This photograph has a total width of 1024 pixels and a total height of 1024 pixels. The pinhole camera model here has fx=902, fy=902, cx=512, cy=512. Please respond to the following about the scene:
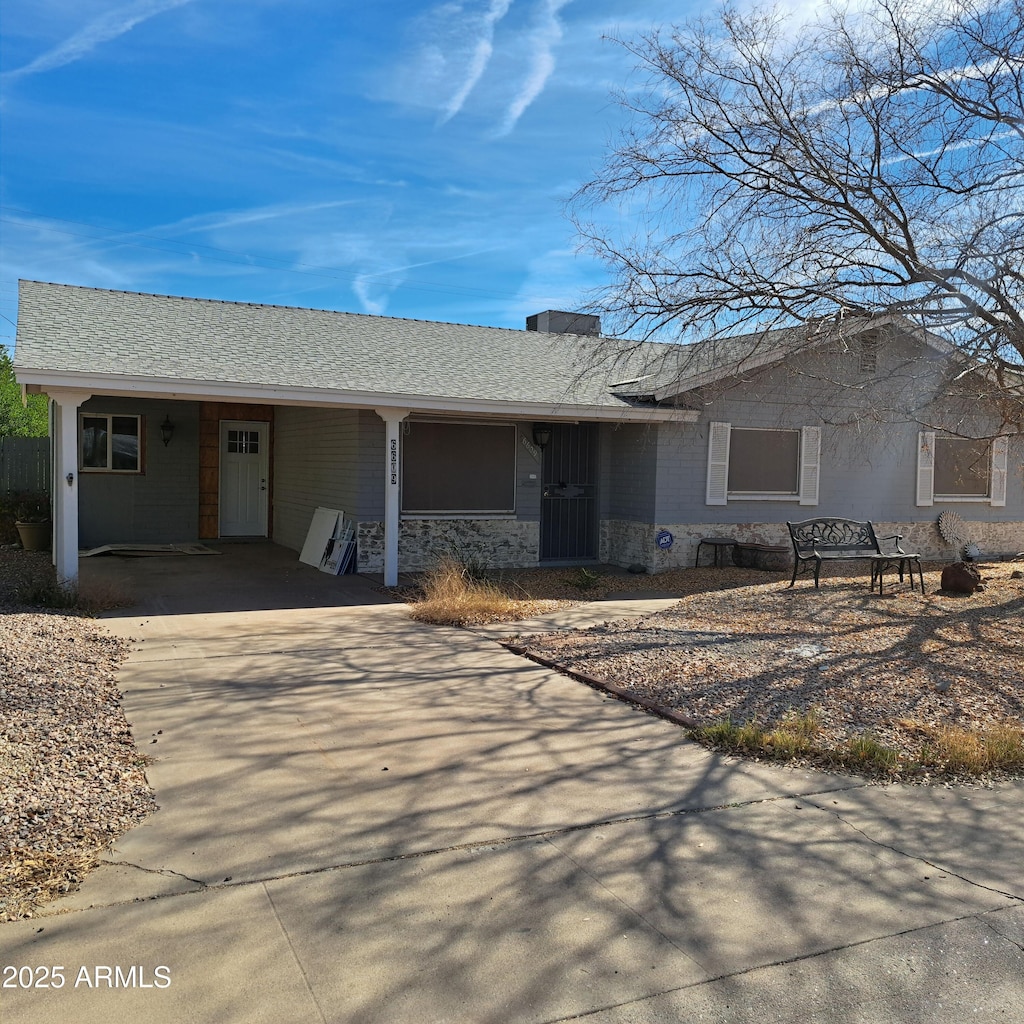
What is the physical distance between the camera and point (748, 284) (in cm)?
952

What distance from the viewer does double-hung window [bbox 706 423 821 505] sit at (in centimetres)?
1452

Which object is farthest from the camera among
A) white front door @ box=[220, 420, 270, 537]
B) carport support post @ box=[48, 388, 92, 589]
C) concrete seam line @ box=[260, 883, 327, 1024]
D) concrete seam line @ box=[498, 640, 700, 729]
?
white front door @ box=[220, 420, 270, 537]

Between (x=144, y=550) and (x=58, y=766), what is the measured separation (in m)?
10.5

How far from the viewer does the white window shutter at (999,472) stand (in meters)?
16.7

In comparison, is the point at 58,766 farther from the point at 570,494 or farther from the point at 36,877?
the point at 570,494

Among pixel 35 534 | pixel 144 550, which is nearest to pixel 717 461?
pixel 144 550

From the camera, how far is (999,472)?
1691 cm

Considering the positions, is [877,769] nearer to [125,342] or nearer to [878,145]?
[878,145]

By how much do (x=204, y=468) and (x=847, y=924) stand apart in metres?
14.8

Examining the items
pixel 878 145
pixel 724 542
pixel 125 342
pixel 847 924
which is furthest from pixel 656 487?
pixel 847 924

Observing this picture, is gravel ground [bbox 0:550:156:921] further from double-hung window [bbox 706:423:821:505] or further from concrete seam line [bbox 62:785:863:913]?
double-hung window [bbox 706:423:821:505]

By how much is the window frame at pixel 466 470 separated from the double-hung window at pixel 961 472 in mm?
7429

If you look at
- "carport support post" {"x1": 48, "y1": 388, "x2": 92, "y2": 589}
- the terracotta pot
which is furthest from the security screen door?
the terracotta pot

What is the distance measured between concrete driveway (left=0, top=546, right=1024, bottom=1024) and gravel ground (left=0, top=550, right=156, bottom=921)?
0.14 metres
